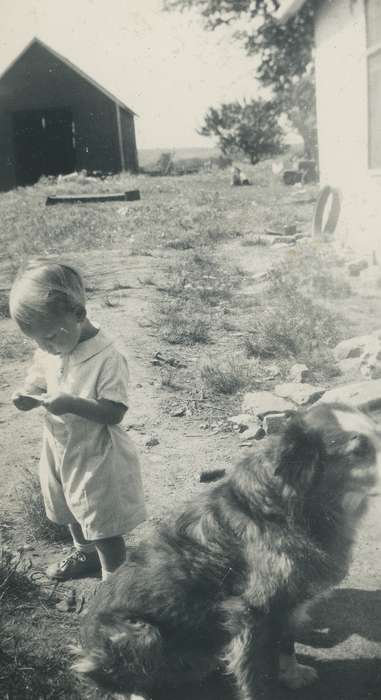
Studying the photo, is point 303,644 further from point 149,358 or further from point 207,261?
point 207,261

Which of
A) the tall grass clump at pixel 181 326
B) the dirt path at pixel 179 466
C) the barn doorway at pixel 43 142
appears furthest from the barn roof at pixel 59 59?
the tall grass clump at pixel 181 326

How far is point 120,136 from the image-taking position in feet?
112

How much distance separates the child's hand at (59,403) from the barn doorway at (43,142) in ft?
110

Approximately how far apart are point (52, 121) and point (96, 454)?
3430 centimetres

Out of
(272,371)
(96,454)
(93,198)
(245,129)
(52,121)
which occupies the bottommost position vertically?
(272,371)

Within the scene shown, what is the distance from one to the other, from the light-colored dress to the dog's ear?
836 millimetres

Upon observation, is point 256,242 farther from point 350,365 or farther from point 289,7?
point 350,365

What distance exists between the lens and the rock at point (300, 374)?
5.60 m

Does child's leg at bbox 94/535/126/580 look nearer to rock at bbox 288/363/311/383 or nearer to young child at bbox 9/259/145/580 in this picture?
young child at bbox 9/259/145/580

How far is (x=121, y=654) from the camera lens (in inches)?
91.7

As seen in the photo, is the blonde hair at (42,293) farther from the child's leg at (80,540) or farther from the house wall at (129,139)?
the house wall at (129,139)

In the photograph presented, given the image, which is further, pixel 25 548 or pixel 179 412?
pixel 179 412

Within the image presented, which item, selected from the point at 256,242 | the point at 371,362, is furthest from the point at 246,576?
the point at 256,242

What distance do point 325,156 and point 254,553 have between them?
37.0 feet
